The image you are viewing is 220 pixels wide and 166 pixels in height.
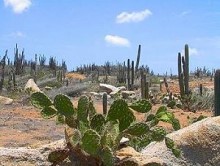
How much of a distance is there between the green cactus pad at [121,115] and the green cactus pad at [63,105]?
385 millimetres

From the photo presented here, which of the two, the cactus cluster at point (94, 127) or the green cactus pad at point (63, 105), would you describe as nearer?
the cactus cluster at point (94, 127)

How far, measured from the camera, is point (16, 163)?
14.5 ft

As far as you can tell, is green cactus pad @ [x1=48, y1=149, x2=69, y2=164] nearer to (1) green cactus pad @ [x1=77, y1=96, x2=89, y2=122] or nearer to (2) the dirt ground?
(1) green cactus pad @ [x1=77, y1=96, x2=89, y2=122]

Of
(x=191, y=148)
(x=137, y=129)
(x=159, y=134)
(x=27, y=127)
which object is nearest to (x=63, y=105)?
(x=137, y=129)

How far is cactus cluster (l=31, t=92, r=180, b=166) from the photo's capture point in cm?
429

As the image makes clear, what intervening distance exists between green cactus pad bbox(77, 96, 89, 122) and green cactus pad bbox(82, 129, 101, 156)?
40 cm

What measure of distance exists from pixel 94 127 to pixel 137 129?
1.34 feet

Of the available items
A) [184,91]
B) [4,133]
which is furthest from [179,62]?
[4,133]

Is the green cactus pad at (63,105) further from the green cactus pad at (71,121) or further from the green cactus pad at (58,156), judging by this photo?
the green cactus pad at (58,156)

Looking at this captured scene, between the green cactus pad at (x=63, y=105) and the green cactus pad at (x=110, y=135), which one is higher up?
the green cactus pad at (x=63, y=105)

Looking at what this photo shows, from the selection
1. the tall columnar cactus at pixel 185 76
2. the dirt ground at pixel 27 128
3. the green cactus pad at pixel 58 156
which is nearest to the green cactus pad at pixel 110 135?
the green cactus pad at pixel 58 156

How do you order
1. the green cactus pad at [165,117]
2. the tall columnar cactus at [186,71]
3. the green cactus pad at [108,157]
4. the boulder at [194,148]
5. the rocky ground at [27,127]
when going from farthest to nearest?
1. the tall columnar cactus at [186,71]
2. the rocky ground at [27,127]
3. the boulder at [194,148]
4. the green cactus pad at [165,117]
5. the green cactus pad at [108,157]

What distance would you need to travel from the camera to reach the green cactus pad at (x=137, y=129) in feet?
15.3

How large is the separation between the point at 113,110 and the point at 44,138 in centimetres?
619
